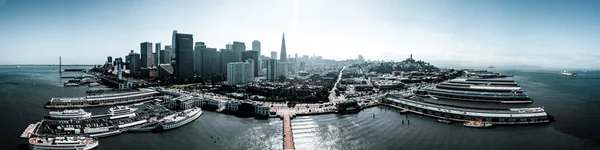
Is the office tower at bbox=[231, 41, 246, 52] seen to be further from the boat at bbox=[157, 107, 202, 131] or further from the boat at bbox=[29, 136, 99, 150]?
the boat at bbox=[29, 136, 99, 150]

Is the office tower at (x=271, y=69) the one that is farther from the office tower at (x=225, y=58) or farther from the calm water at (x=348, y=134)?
the calm water at (x=348, y=134)

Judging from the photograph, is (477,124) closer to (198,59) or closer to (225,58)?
(225,58)

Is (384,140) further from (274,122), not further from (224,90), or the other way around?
(224,90)

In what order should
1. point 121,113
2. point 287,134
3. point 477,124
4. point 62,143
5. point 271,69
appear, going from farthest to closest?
point 271,69 < point 121,113 < point 477,124 < point 287,134 < point 62,143

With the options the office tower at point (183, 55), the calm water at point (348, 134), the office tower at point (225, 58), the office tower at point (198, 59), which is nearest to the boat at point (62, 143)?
the calm water at point (348, 134)

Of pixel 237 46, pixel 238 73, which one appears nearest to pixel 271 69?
pixel 238 73
